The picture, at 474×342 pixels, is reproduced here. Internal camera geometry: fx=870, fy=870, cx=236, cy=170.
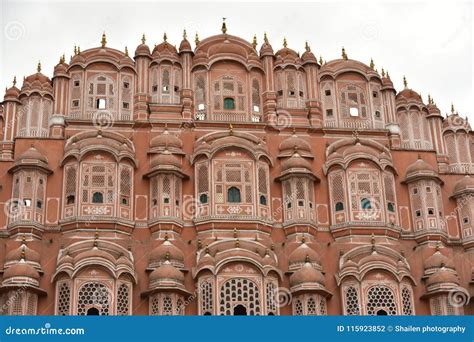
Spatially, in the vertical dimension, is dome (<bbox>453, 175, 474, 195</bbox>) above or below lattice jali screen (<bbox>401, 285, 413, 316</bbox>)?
above

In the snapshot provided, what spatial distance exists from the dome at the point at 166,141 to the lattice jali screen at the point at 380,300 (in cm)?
1073

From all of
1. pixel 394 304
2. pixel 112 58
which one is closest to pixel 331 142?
pixel 394 304

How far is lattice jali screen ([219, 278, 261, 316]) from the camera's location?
34.5 meters

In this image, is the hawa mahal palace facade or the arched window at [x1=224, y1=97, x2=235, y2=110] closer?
the hawa mahal palace facade

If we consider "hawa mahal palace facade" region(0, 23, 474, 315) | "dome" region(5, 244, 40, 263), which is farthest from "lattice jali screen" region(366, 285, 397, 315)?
"dome" region(5, 244, 40, 263)

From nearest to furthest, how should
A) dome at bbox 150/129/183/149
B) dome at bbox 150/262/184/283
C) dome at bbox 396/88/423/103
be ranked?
dome at bbox 150/262/184/283
dome at bbox 150/129/183/149
dome at bbox 396/88/423/103

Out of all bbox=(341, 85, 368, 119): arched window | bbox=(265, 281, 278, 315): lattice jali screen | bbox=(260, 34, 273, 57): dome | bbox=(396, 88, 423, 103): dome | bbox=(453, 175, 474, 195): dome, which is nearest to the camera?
bbox=(265, 281, 278, 315): lattice jali screen

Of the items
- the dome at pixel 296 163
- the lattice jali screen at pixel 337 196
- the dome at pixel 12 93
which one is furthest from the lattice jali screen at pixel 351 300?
the dome at pixel 12 93

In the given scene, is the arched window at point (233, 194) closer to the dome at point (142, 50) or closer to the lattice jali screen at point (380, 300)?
the lattice jali screen at point (380, 300)

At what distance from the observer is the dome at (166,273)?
34.5 metres

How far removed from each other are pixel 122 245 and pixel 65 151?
17.3 ft

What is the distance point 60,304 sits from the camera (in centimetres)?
3434

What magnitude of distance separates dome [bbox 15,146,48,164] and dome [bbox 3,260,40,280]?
5227 millimetres

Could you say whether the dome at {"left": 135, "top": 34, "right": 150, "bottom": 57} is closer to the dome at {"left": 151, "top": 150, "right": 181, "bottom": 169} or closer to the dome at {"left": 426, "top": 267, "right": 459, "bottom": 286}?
the dome at {"left": 151, "top": 150, "right": 181, "bottom": 169}
